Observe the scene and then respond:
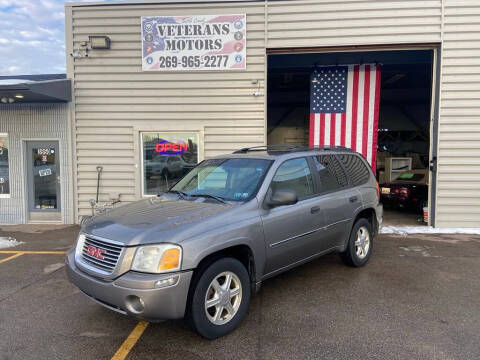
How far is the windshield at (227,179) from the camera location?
383 centimetres

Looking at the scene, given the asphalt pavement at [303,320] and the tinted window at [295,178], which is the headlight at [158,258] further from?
the tinted window at [295,178]

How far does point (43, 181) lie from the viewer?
888cm

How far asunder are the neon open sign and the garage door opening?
10.8ft

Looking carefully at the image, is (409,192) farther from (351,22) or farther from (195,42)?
(195,42)

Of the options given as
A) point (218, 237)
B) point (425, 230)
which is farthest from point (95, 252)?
point (425, 230)

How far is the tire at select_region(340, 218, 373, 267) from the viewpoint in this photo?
4.97 meters

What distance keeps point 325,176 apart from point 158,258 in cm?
264

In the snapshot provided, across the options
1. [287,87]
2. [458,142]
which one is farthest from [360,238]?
[287,87]

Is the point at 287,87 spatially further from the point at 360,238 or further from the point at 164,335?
the point at 164,335

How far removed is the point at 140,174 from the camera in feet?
28.1

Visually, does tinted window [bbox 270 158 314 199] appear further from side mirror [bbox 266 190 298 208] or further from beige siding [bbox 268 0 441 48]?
beige siding [bbox 268 0 441 48]

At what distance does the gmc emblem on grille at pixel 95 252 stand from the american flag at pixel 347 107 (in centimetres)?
642

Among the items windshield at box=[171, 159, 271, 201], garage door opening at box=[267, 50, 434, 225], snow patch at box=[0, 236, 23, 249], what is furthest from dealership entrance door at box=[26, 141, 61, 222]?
garage door opening at box=[267, 50, 434, 225]

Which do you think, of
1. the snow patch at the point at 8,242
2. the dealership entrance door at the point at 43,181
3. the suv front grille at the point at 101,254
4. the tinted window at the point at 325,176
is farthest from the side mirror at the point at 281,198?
the dealership entrance door at the point at 43,181
